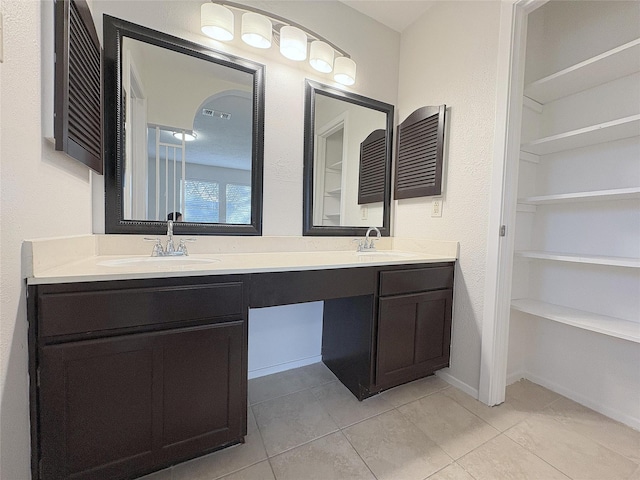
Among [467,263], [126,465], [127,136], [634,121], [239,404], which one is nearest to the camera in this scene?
[126,465]

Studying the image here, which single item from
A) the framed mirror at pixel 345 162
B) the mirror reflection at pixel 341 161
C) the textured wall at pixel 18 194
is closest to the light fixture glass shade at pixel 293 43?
the framed mirror at pixel 345 162

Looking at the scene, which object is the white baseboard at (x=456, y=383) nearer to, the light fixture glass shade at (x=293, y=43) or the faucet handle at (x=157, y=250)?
the faucet handle at (x=157, y=250)

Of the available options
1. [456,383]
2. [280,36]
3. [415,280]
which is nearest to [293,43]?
[280,36]

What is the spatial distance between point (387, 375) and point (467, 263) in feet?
2.62

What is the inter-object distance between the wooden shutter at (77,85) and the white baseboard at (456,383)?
2.17 metres

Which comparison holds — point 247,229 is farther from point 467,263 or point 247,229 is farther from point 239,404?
point 467,263

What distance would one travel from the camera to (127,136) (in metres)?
1.30

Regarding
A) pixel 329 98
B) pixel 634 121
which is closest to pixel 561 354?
pixel 634 121

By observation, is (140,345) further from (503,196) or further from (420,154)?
(420,154)

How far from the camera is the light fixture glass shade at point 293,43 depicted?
1520 millimetres

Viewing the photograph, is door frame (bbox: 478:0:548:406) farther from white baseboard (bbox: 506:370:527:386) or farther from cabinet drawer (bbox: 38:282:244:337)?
cabinet drawer (bbox: 38:282:244:337)

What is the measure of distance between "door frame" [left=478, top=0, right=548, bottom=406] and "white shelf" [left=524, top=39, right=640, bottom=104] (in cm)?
20

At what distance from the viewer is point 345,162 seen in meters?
1.90

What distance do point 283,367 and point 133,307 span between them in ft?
3.82
